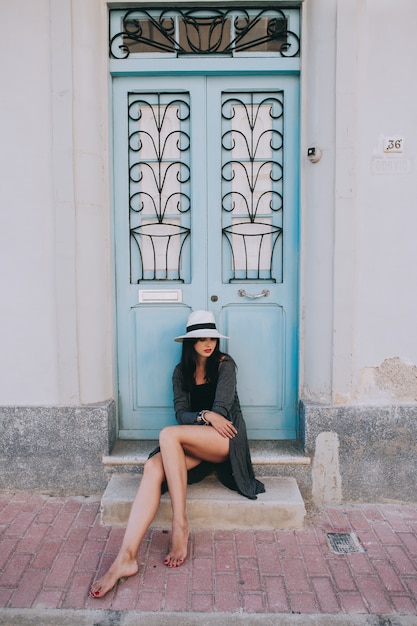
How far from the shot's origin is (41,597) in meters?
3.07

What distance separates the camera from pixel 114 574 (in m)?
3.14

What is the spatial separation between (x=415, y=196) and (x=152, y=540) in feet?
10.3

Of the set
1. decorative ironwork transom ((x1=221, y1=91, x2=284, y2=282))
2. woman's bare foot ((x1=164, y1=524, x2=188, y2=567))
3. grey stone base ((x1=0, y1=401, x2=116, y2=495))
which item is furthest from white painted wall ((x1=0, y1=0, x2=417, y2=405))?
woman's bare foot ((x1=164, y1=524, x2=188, y2=567))

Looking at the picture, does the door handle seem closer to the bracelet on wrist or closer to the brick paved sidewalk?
the bracelet on wrist

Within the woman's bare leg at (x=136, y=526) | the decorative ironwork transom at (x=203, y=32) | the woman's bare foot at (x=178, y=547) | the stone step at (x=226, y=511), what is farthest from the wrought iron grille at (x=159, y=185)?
the woman's bare foot at (x=178, y=547)

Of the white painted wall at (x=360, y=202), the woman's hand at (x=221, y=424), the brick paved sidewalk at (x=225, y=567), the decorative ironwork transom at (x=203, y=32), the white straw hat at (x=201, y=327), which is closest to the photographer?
the brick paved sidewalk at (x=225, y=567)

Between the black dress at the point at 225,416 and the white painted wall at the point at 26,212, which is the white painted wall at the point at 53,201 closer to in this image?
the white painted wall at the point at 26,212

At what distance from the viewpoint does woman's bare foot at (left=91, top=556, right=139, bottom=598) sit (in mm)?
3062

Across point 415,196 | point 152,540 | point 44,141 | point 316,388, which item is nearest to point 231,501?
point 152,540

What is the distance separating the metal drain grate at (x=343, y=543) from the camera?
11.6 feet

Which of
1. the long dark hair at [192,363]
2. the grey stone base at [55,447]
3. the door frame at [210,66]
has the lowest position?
the grey stone base at [55,447]

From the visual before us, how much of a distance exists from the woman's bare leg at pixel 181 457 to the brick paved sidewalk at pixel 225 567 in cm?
13

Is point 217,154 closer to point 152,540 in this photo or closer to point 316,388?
point 316,388

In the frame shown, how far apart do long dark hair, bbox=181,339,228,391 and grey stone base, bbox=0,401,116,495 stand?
2.35ft
